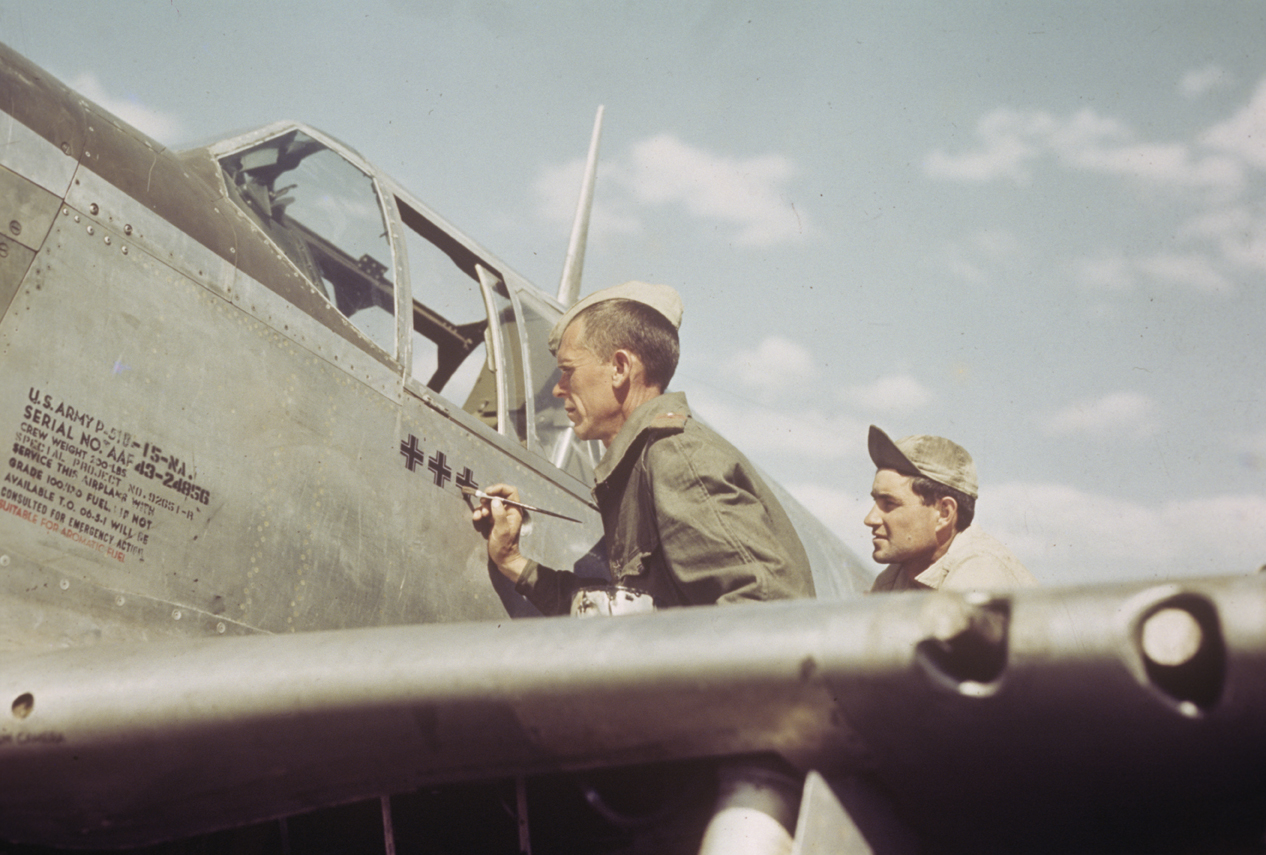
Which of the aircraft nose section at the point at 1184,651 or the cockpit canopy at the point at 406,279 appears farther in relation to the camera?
the cockpit canopy at the point at 406,279

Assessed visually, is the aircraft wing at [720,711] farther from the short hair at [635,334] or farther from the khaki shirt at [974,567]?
the khaki shirt at [974,567]

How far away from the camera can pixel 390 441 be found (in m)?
3.05

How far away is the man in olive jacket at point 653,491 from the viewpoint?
7.30 ft

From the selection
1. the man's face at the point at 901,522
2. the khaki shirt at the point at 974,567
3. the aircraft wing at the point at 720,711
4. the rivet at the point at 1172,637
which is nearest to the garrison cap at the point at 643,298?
the khaki shirt at the point at 974,567

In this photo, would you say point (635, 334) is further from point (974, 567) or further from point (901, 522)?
point (901, 522)

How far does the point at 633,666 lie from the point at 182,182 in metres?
2.16

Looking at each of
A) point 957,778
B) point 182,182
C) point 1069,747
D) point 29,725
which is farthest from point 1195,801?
point 182,182

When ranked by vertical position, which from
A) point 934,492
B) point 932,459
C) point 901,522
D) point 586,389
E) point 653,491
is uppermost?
point 932,459

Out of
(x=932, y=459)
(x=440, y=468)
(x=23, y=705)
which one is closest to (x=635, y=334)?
(x=440, y=468)

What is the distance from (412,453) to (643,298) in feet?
3.04

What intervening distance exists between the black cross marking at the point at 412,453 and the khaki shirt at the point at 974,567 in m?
2.08

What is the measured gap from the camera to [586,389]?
325 cm

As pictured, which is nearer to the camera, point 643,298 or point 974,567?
point 643,298

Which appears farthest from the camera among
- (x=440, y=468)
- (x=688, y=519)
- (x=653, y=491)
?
(x=440, y=468)
